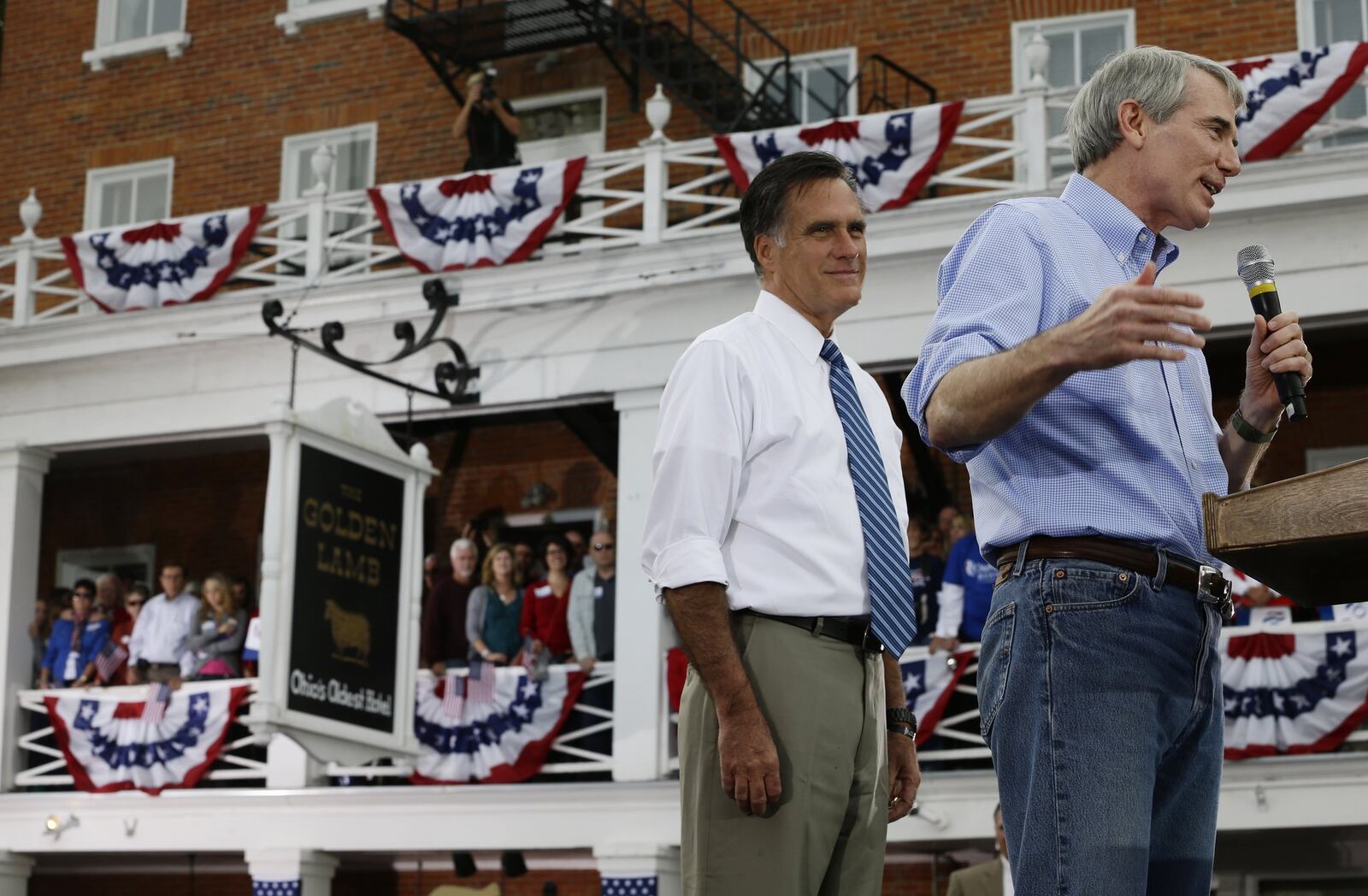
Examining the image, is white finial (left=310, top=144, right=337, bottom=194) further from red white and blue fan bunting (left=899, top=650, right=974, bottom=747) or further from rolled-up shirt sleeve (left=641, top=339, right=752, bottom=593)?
rolled-up shirt sleeve (left=641, top=339, right=752, bottom=593)

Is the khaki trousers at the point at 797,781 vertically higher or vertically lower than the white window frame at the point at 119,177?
lower

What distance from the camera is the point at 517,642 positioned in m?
14.9

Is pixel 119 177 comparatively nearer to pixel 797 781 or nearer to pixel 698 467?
pixel 698 467

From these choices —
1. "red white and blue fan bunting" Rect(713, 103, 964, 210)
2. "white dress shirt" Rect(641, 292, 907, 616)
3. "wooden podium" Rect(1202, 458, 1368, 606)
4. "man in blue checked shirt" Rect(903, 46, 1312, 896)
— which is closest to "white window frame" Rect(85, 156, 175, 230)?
"red white and blue fan bunting" Rect(713, 103, 964, 210)

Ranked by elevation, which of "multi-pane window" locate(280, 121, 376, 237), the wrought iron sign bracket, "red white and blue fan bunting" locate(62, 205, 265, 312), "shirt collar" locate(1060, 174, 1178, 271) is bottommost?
"shirt collar" locate(1060, 174, 1178, 271)

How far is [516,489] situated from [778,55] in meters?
4.77

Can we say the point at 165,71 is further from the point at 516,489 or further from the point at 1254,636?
the point at 1254,636

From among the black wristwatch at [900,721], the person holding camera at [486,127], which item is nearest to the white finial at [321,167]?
the person holding camera at [486,127]

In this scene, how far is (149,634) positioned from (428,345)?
351cm

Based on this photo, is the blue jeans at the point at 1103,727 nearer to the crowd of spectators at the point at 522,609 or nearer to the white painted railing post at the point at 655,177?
the crowd of spectators at the point at 522,609

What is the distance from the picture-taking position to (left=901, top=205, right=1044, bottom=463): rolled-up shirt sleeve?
3.09 m

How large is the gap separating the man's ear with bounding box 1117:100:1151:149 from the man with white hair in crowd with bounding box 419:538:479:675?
12.1 m

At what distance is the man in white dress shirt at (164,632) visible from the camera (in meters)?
16.0


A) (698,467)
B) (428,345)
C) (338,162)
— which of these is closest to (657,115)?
(428,345)
